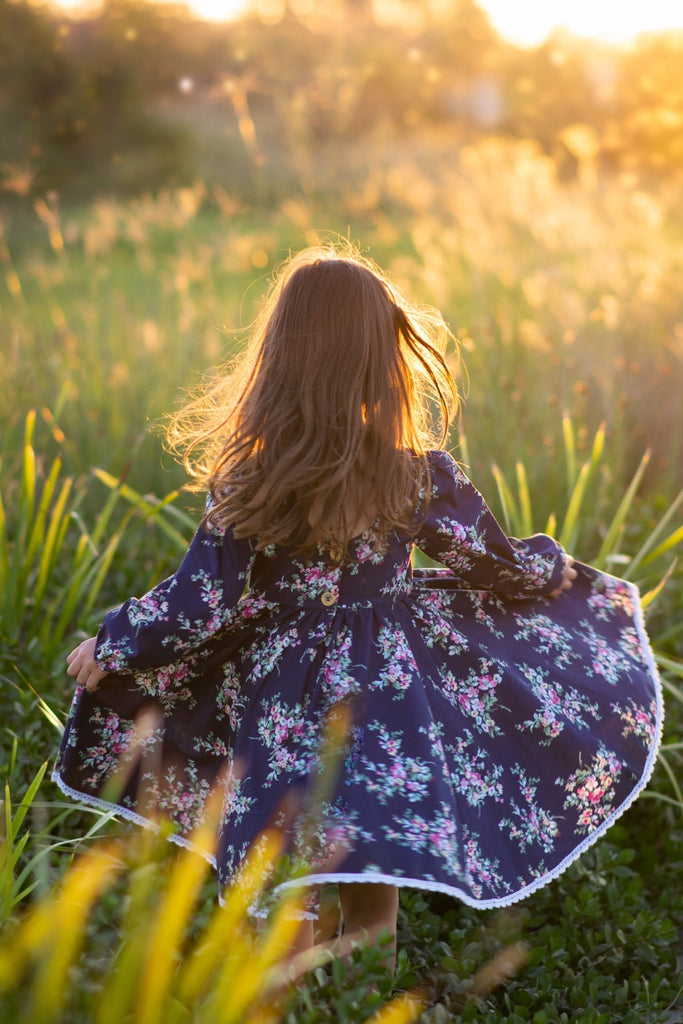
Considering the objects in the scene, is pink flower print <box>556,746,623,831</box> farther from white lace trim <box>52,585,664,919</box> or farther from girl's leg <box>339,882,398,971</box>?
girl's leg <box>339,882,398,971</box>

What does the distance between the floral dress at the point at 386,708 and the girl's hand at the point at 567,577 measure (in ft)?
0.11

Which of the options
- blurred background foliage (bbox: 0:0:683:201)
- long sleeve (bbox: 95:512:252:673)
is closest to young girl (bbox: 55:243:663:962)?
long sleeve (bbox: 95:512:252:673)

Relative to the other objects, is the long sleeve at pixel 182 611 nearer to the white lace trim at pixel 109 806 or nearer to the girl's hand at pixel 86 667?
the girl's hand at pixel 86 667

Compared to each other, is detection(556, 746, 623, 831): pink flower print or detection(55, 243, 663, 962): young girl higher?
detection(55, 243, 663, 962): young girl

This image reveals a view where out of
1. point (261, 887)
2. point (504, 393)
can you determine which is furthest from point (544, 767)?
point (504, 393)

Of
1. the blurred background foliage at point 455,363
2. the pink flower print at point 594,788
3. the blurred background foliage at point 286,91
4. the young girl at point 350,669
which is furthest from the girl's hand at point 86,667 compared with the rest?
the blurred background foliage at point 286,91

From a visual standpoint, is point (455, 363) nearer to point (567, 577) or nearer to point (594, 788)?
point (567, 577)

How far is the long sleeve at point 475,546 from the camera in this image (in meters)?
1.94

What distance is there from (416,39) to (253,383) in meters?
10.5

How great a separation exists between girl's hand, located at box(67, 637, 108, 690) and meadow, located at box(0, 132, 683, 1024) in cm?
20

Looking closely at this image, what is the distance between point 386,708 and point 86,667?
59cm

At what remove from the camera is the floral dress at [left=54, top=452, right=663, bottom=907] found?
1.65 metres

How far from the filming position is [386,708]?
1.72m

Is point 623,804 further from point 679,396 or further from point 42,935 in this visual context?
point 679,396
